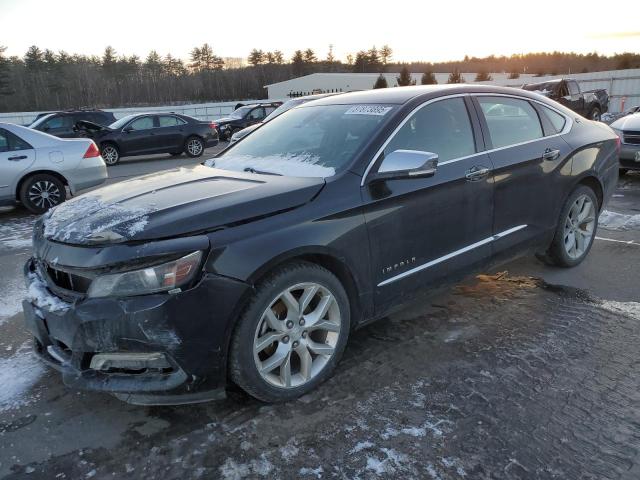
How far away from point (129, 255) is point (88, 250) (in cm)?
26

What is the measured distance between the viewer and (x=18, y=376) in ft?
10.6

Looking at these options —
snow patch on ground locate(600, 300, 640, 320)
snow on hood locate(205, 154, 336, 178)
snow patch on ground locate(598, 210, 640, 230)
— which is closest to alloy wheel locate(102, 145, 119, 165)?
snow on hood locate(205, 154, 336, 178)

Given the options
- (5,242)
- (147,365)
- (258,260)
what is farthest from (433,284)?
(5,242)

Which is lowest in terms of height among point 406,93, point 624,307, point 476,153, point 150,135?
point 624,307

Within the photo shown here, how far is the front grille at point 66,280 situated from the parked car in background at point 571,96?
20.5 m

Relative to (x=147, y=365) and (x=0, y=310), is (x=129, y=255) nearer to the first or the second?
(x=147, y=365)

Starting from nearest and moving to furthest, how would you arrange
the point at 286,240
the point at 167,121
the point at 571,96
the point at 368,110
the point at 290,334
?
the point at 286,240 → the point at 290,334 → the point at 368,110 → the point at 167,121 → the point at 571,96

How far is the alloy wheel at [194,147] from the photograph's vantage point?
56.9ft

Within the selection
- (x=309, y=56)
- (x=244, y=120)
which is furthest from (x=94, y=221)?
(x=309, y=56)

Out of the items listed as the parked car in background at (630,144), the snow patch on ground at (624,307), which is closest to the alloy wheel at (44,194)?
the snow patch on ground at (624,307)

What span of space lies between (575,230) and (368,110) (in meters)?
2.43

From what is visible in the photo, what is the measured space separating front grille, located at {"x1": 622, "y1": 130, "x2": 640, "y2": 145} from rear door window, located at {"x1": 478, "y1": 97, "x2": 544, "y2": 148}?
553 centimetres

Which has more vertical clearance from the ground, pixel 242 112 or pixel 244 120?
pixel 242 112

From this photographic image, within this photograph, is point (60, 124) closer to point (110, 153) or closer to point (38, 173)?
point (110, 153)
